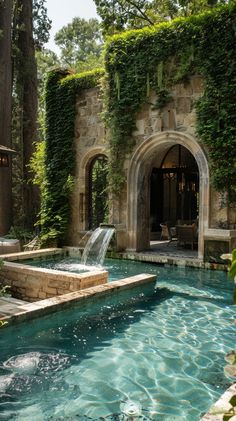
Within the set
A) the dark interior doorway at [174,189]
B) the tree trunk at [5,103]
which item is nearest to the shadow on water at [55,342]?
the dark interior doorway at [174,189]

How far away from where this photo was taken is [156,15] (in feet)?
53.3

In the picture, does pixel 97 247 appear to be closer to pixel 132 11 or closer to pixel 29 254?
pixel 29 254

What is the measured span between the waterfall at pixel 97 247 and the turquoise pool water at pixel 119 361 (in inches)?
142

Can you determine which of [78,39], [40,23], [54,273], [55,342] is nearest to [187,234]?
[54,273]

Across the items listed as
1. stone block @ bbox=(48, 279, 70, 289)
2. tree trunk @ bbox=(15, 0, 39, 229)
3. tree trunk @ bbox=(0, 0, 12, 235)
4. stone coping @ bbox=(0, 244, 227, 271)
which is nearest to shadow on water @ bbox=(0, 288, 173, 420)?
stone block @ bbox=(48, 279, 70, 289)

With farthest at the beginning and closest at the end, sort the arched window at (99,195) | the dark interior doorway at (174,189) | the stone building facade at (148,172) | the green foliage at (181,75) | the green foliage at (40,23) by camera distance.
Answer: the green foliage at (40,23), the arched window at (99,195), the dark interior doorway at (174,189), the stone building facade at (148,172), the green foliage at (181,75)

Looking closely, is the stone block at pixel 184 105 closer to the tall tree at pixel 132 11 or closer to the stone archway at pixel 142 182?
the stone archway at pixel 142 182

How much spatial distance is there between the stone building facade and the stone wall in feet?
12.0

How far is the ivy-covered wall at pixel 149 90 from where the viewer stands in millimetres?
8461

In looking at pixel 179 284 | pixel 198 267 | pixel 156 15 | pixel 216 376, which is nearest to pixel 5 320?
pixel 216 376

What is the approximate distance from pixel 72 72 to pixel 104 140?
328cm

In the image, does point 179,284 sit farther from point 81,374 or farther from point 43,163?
point 43,163

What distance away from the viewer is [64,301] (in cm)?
491

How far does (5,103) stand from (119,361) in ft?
43.2
